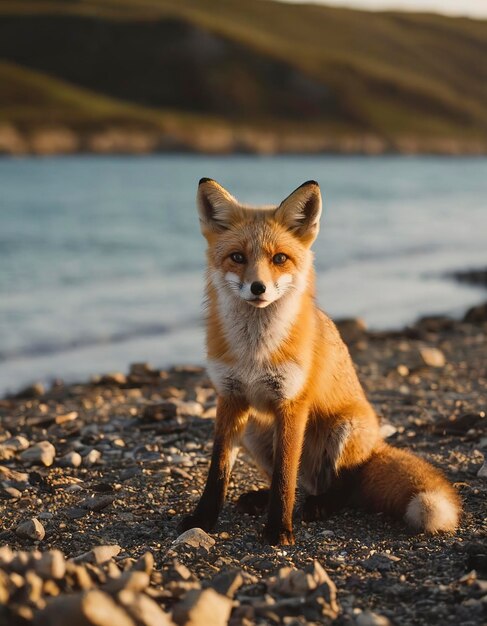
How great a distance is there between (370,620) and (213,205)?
2.58 meters

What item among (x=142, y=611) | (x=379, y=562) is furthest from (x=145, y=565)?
(x=379, y=562)

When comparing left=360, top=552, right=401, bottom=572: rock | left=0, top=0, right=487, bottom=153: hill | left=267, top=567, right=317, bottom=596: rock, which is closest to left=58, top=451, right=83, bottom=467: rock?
left=360, top=552, right=401, bottom=572: rock

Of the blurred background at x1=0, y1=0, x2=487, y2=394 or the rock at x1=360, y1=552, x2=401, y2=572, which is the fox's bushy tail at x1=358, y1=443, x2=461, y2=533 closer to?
the rock at x1=360, y1=552, x2=401, y2=572

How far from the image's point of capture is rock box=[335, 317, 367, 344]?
12661 millimetres

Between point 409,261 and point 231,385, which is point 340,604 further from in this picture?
point 409,261

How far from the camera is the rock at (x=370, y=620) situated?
369 centimetres

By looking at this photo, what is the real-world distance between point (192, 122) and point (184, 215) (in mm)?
81968


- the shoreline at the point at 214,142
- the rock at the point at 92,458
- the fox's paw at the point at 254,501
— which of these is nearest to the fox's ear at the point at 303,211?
the fox's paw at the point at 254,501

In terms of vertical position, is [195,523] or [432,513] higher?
[432,513]

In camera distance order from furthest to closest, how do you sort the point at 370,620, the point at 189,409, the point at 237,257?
the point at 189,409, the point at 237,257, the point at 370,620

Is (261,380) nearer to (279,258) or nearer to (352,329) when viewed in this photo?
(279,258)

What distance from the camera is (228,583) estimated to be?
402 cm

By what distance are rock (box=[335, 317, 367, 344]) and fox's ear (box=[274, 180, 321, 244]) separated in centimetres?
745

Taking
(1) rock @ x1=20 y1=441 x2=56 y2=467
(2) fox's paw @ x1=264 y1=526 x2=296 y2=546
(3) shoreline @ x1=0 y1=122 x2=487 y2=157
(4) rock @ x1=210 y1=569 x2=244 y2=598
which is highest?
(3) shoreline @ x1=0 y1=122 x2=487 y2=157
